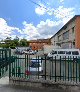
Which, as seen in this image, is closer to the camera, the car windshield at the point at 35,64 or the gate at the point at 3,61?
the car windshield at the point at 35,64

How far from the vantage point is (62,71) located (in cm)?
1199

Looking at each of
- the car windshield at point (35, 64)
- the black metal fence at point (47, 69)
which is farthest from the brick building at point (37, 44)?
the black metal fence at point (47, 69)

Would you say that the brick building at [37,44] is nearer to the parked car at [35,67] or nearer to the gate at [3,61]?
the gate at [3,61]

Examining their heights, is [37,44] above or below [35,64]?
above

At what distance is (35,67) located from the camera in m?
12.0

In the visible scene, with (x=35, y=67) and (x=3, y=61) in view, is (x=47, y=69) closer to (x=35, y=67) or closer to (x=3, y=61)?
(x=35, y=67)

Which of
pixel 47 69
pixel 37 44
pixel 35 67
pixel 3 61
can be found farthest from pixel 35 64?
pixel 37 44

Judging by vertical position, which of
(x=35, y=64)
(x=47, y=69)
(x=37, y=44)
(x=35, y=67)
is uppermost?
(x=37, y=44)

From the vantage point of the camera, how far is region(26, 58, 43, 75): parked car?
11.6 m

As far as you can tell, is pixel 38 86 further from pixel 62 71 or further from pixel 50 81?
pixel 62 71

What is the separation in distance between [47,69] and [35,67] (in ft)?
1.99

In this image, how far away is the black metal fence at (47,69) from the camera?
1118 centimetres

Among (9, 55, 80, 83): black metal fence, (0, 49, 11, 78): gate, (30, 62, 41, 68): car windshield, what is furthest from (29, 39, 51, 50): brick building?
(9, 55, 80, 83): black metal fence

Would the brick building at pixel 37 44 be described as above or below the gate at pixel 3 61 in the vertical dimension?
above
